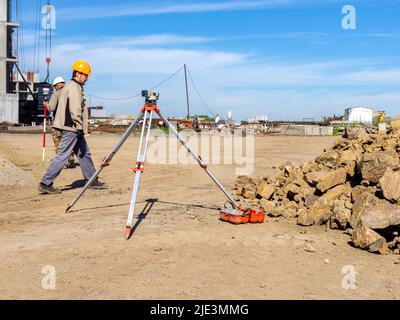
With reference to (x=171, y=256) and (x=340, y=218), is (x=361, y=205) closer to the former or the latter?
(x=340, y=218)

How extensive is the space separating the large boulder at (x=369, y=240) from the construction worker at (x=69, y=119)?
16.9ft

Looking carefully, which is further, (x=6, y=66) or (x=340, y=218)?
(x=6, y=66)

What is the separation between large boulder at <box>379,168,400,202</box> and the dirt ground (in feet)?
2.42

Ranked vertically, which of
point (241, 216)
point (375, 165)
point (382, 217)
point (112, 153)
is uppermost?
point (112, 153)

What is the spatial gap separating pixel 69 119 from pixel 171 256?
4.70 meters

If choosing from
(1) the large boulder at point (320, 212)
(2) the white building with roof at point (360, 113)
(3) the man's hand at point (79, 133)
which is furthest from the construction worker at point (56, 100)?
(2) the white building with roof at point (360, 113)

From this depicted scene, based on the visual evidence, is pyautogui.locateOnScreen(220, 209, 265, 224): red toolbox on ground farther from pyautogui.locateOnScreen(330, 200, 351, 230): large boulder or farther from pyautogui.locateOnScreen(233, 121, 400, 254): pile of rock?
pyautogui.locateOnScreen(330, 200, 351, 230): large boulder

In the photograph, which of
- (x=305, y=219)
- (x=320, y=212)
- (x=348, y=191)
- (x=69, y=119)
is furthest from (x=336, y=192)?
(x=69, y=119)

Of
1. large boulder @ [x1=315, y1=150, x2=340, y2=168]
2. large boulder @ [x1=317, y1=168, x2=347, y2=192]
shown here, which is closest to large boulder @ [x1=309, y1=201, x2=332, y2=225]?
large boulder @ [x1=317, y1=168, x2=347, y2=192]

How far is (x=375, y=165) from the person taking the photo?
22.6 ft

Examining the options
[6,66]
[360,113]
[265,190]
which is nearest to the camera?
[265,190]

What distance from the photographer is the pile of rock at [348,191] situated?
577cm

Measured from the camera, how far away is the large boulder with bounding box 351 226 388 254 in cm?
551
